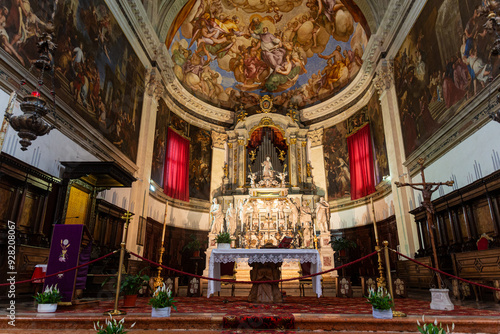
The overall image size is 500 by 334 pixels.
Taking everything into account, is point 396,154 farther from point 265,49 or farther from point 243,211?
point 265,49

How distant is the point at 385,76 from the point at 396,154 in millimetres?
3215

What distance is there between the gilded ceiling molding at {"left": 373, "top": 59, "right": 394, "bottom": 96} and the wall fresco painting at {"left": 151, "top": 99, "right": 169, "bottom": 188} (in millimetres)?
9230

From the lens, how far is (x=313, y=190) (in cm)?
1644

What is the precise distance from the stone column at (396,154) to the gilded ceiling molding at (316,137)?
4588 millimetres

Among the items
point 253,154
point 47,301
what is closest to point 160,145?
point 253,154

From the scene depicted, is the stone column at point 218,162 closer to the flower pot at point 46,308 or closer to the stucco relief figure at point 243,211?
the stucco relief figure at point 243,211

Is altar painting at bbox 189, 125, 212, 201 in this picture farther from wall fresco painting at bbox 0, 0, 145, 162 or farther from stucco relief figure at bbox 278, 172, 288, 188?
wall fresco painting at bbox 0, 0, 145, 162

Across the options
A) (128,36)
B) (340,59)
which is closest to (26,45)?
(128,36)

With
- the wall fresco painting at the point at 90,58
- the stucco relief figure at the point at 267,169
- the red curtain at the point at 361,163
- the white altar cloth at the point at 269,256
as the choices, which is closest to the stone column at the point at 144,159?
the wall fresco painting at the point at 90,58

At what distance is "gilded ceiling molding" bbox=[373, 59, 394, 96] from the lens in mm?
12805

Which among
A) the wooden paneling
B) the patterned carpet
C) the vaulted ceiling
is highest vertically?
the vaulted ceiling

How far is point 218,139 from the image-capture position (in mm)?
18031

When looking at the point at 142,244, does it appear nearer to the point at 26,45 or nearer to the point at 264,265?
the point at 264,265

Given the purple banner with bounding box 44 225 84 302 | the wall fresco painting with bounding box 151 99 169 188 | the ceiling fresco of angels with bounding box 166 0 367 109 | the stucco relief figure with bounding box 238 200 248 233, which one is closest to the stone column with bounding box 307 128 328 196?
the ceiling fresco of angels with bounding box 166 0 367 109
